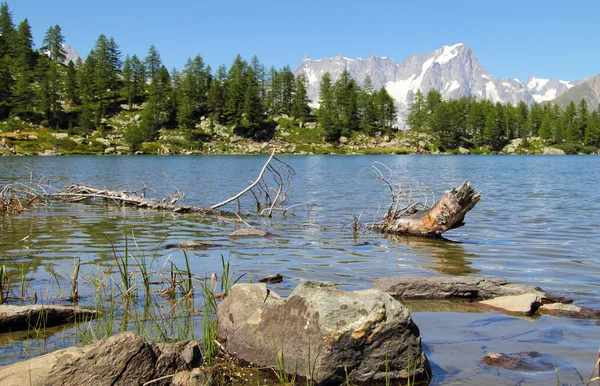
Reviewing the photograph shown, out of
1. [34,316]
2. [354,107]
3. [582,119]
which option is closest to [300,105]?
[354,107]

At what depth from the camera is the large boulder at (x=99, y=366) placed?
4.30 metres

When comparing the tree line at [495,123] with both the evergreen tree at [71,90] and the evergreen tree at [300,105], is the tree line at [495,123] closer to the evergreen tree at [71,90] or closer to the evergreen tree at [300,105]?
the evergreen tree at [300,105]

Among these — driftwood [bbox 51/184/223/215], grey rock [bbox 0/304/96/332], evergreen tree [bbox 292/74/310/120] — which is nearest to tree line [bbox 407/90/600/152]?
evergreen tree [bbox 292/74/310/120]

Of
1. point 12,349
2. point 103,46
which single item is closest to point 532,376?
point 12,349

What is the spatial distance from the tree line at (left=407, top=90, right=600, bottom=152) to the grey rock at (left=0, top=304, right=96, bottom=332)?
474ft

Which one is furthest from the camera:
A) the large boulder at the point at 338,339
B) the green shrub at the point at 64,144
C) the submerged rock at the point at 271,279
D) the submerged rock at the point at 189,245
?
the green shrub at the point at 64,144

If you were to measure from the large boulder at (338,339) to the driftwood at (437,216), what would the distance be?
897cm

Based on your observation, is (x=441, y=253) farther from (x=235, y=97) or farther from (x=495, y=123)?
(x=495, y=123)

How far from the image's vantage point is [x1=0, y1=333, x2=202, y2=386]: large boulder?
14.1 ft

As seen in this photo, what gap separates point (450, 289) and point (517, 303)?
1048mm

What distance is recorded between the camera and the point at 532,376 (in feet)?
17.4

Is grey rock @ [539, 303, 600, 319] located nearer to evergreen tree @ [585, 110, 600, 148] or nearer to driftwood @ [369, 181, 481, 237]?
driftwood @ [369, 181, 481, 237]

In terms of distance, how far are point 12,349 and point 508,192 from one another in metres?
29.7

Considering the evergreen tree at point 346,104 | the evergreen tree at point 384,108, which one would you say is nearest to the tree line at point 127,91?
the evergreen tree at point 346,104
